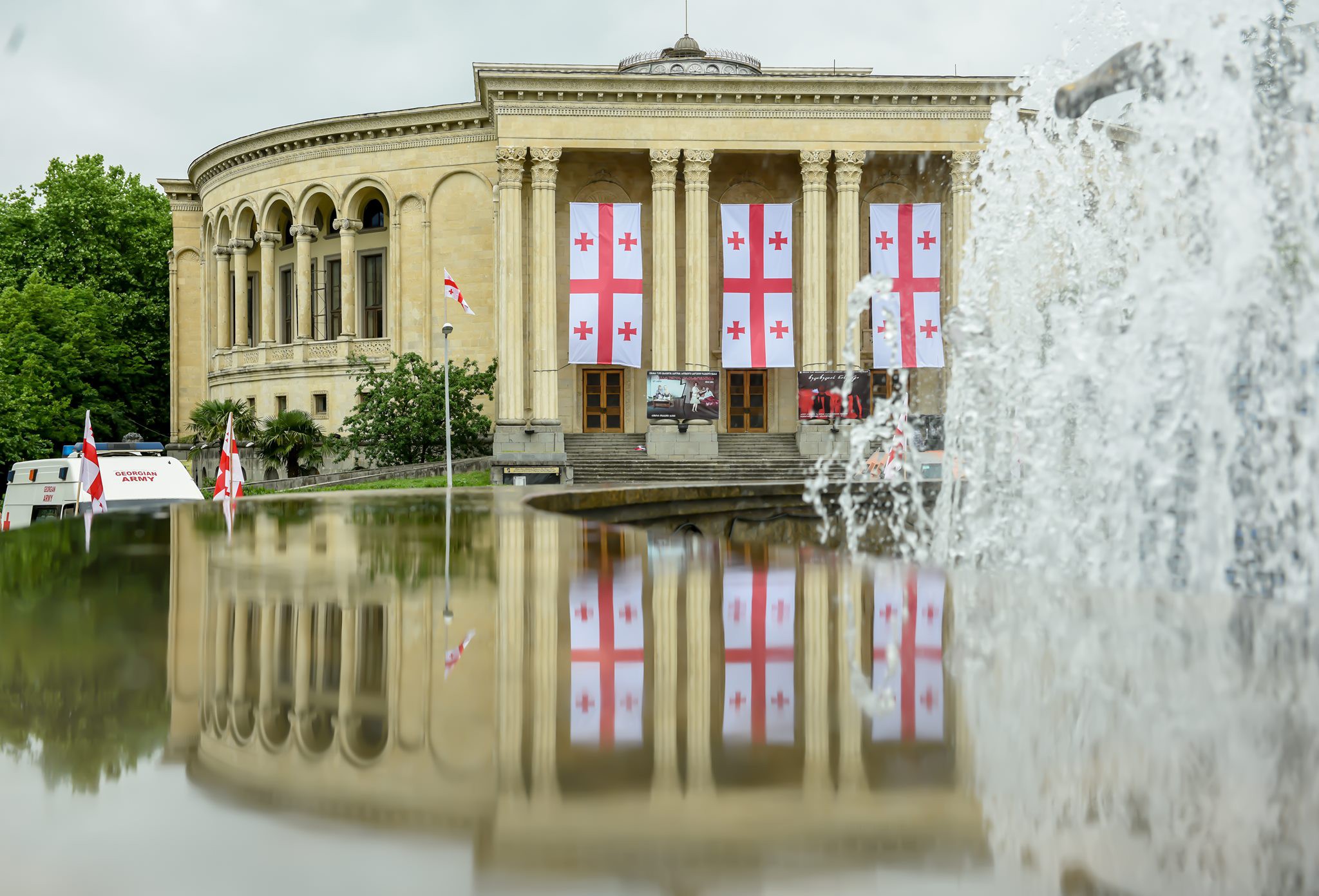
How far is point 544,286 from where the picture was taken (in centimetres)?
3334

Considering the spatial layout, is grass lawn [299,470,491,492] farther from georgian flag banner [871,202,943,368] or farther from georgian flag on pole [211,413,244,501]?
georgian flag banner [871,202,943,368]

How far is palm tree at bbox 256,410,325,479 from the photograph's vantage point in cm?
3481

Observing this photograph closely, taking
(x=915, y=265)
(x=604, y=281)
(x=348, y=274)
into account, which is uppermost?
(x=348, y=274)

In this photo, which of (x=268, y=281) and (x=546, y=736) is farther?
(x=268, y=281)

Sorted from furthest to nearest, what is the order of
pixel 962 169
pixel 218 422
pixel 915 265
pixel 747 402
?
pixel 218 422, pixel 747 402, pixel 962 169, pixel 915 265

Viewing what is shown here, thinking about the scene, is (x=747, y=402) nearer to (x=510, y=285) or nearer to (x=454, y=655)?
(x=510, y=285)

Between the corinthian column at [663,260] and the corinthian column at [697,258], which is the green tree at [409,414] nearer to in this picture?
the corinthian column at [663,260]

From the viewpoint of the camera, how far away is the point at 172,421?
46844 millimetres

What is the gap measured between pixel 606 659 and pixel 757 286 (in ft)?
97.2

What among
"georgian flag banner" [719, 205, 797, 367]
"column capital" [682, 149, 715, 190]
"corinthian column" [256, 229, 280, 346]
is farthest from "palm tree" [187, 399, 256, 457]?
"column capital" [682, 149, 715, 190]

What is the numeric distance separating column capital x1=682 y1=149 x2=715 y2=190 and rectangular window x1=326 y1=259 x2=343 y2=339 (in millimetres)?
14891

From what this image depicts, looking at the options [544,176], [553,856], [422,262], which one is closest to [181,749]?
[553,856]

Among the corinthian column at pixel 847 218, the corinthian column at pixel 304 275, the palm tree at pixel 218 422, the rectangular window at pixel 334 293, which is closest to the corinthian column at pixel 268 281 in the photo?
the corinthian column at pixel 304 275

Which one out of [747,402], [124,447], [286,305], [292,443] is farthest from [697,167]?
[124,447]
